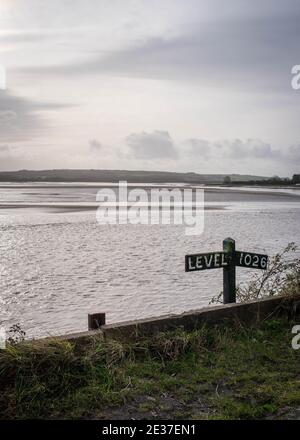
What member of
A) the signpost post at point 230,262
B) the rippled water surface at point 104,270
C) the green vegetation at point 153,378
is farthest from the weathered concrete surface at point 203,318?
the rippled water surface at point 104,270

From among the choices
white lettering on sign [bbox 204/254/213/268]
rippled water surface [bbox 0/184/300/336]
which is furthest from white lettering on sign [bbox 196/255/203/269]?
rippled water surface [bbox 0/184/300/336]

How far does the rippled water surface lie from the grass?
264 centimetres

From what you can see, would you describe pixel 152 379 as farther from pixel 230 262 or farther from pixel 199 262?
pixel 230 262

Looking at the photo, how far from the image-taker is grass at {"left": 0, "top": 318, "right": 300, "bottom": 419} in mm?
4031

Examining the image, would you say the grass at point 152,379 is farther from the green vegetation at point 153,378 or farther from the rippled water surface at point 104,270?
the rippled water surface at point 104,270

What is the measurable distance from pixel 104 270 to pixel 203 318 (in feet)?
20.7

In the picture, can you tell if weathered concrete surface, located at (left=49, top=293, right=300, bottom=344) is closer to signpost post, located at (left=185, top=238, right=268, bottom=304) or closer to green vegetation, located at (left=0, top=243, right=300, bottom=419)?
green vegetation, located at (left=0, top=243, right=300, bottom=419)

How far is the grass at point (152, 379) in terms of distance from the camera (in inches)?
159

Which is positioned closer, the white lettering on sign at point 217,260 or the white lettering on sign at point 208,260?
the white lettering on sign at point 208,260

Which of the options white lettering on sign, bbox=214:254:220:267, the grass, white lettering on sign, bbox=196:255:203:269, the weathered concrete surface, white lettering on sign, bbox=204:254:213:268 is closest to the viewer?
the grass

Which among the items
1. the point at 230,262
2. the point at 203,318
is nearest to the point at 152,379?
the point at 203,318

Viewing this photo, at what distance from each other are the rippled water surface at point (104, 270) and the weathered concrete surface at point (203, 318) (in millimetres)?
2313
